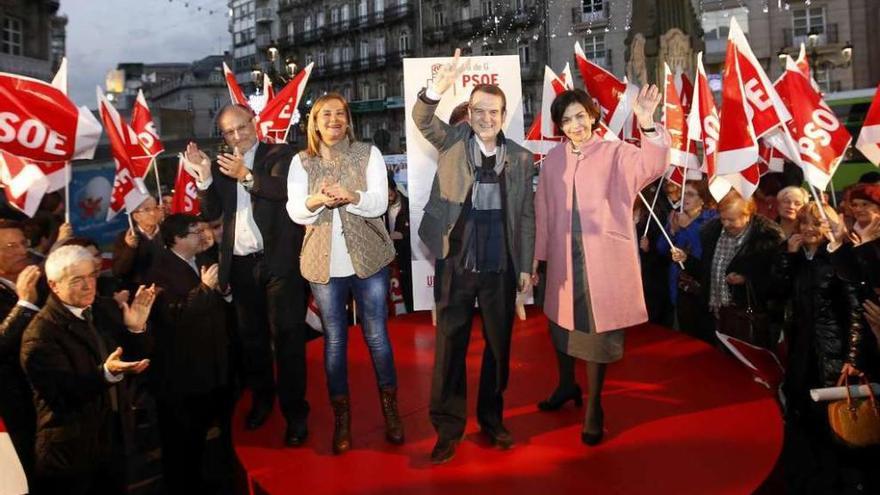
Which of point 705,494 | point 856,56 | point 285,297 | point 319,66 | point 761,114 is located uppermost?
point 319,66

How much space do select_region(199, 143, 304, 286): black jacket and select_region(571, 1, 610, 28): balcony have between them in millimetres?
31036

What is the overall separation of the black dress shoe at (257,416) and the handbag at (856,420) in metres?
2.93

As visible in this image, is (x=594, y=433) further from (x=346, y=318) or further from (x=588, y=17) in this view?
(x=588, y=17)

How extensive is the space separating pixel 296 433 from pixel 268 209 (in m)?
1.13

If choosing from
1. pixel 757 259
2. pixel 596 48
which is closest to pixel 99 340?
pixel 757 259

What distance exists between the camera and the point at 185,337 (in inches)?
138

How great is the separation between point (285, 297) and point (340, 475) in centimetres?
96

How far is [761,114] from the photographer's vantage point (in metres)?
4.11

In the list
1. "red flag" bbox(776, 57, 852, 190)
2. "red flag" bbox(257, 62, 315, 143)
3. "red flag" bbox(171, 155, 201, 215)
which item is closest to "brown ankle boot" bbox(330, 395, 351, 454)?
"red flag" bbox(776, 57, 852, 190)

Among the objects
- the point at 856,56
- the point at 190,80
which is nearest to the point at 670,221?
the point at 856,56

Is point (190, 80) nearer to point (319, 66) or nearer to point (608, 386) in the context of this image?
point (319, 66)

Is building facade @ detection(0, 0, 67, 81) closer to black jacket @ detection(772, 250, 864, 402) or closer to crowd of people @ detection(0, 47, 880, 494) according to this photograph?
crowd of people @ detection(0, 47, 880, 494)

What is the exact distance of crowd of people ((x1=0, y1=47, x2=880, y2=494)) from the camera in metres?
2.79

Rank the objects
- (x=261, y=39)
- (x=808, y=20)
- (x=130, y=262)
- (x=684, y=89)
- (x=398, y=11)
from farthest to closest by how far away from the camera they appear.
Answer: (x=261, y=39)
(x=398, y=11)
(x=808, y=20)
(x=684, y=89)
(x=130, y=262)
